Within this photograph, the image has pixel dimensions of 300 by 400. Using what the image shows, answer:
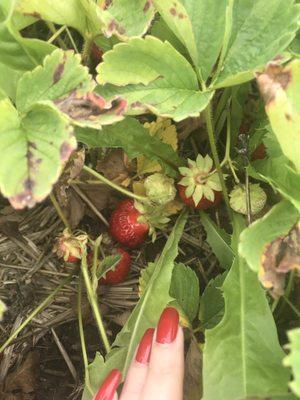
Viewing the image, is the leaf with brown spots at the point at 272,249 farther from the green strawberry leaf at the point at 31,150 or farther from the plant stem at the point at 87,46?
the plant stem at the point at 87,46

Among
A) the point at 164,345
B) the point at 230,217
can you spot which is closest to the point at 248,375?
the point at 164,345

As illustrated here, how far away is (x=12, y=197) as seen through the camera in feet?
2.64

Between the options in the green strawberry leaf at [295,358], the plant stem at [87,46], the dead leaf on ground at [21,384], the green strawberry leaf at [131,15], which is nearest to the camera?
the green strawberry leaf at [295,358]

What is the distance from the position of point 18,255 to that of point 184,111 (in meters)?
0.58

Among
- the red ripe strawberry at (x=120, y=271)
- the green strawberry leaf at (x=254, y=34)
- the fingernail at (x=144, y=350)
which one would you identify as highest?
the green strawberry leaf at (x=254, y=34)

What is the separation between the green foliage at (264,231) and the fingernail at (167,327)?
0.76ft

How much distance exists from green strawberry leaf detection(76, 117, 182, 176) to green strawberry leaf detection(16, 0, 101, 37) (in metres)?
0.17

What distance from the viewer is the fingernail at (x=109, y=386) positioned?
103cm

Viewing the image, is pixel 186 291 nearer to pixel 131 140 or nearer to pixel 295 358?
pixel 131 140

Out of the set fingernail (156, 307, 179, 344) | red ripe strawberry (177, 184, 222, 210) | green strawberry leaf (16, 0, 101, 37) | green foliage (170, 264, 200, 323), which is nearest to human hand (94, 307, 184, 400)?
fingernail (156, 307, 179, 344)

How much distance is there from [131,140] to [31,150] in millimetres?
326

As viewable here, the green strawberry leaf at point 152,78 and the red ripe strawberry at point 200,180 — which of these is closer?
the green strawberry leaf at point 152,78

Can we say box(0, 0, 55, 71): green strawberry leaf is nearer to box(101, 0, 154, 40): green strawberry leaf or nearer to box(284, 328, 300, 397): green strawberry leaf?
box(101, 0, 154, 40): green strawberry leaf

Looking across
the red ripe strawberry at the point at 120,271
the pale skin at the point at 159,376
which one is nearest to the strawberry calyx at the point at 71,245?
the red ripe strawberry at the point at 120,271
